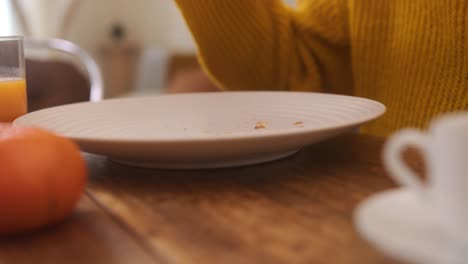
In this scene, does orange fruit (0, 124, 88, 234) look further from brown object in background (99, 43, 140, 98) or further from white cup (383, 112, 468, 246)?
brown object in background (99, 43, 140, 98)

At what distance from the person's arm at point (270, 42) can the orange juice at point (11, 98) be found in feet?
1.33

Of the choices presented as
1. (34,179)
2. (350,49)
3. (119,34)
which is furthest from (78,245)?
(119,34)

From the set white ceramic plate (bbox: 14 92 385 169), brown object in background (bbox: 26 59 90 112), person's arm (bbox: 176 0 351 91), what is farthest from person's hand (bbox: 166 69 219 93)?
white ceramic plate (bbox: 14 92 385 169)

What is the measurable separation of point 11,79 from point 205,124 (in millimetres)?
241

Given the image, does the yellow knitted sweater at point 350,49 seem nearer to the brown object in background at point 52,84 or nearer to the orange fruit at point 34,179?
the orange fruit at point 34,179

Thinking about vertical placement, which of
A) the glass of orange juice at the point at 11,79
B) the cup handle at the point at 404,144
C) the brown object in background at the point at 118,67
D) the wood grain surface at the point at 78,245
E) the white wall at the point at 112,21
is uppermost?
the cup handle at the point at 404,144

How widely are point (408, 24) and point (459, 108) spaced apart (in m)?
0.17

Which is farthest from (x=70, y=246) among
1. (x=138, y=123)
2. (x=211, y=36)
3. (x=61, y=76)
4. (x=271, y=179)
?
(x=61, y=76)

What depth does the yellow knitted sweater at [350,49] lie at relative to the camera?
0.92 m

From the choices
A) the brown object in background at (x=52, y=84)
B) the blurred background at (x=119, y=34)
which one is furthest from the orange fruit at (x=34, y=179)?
the blurred background at (x=119, y=34)

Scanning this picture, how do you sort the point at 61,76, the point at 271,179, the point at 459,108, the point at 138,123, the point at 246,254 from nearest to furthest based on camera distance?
the point at 246,254, the point at 271,179, the point at 138,123, the point at 459,108, the point at 61,76

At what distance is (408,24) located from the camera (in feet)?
3.15

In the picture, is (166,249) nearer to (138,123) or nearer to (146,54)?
(138,123)

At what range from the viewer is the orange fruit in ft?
1.16
